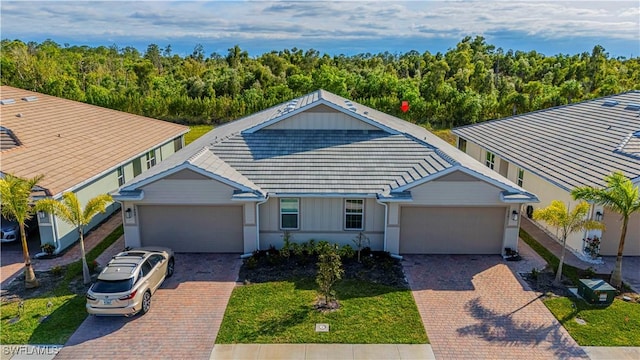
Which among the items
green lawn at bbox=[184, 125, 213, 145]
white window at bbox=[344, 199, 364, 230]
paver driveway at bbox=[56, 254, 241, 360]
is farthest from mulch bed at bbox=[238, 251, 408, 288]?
green lawn at bbox=[184, 125, 213, 145]

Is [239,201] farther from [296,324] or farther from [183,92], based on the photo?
[183,92]

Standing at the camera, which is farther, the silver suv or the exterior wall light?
→ the exterior wall light

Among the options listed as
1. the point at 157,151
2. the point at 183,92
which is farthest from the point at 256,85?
the point at 157,151

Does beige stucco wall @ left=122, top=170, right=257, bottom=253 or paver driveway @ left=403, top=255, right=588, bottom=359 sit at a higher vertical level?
beige stucco wall @ left=122, top=170, right=257, bottom=253

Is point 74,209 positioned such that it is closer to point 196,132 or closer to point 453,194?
point 453,194

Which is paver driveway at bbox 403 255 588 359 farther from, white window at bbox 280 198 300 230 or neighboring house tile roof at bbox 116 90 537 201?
white window at bbox 280 198 300 230

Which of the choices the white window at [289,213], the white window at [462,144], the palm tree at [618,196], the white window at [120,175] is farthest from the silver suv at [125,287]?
the white window at [462,144]
